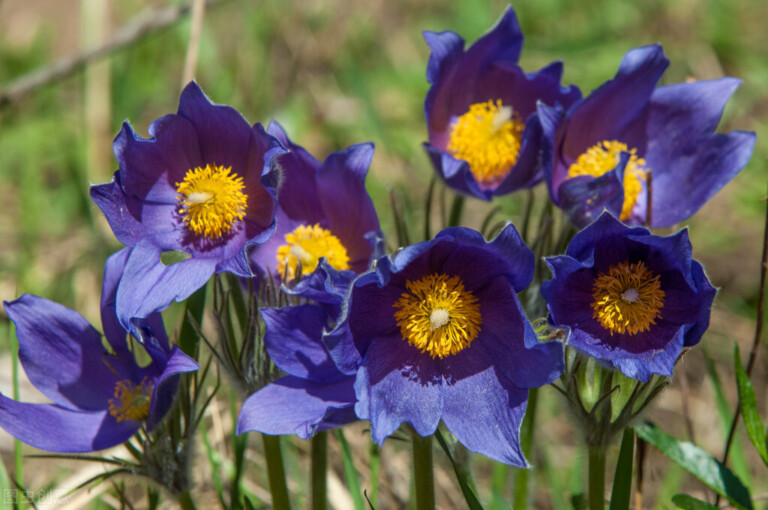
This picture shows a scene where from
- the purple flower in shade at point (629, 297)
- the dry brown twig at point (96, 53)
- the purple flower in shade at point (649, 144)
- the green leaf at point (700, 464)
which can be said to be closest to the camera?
the purple flower in shade at point (629, 297)

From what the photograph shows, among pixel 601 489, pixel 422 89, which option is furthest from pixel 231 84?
pixel 601 489

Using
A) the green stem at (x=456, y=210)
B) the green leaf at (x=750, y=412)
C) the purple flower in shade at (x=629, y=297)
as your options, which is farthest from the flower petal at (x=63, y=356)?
the green leaf at (x=750, y=412)

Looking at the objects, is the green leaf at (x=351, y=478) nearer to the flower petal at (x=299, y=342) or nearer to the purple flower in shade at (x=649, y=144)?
the flower petal at (x=299, y=342)

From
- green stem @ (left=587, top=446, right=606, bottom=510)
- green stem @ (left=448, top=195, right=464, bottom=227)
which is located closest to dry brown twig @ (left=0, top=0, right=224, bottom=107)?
green stem @ (left=448, top=195, right=464, bottom=227)

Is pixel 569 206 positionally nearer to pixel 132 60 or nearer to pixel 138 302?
pixel 138 302

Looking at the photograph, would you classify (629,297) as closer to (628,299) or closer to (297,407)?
(628,299)
